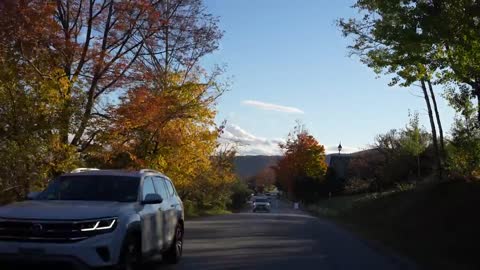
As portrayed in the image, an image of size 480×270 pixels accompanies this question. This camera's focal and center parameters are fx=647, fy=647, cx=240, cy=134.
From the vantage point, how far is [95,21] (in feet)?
78.7

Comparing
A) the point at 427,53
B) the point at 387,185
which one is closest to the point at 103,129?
the point at 427,53

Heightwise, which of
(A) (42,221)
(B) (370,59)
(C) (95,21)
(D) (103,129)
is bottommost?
(A) (42,221)

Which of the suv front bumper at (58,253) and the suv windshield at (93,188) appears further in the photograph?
the suv windshield at (93,188)

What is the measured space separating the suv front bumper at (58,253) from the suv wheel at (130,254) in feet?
1.38

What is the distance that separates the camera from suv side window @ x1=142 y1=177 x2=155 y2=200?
10.9 m

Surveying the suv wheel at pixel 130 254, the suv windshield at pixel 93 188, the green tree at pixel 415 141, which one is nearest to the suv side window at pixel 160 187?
the suv windshield at pixel 93 188

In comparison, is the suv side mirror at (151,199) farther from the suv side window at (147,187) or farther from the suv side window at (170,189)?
the suv side window at (170,189)

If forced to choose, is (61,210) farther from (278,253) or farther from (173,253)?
(278,253)

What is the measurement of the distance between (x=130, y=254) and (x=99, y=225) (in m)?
0.93

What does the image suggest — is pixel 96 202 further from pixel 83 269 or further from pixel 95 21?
pixel 95 21

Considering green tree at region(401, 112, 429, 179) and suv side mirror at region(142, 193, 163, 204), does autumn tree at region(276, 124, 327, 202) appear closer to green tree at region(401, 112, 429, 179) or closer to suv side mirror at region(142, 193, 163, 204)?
green tree at region(401, 112, 429, 179)

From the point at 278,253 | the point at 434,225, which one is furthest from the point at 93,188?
the point at 434,225

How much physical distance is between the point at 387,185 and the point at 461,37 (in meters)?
35.4

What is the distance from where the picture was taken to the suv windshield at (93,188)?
1041cm
